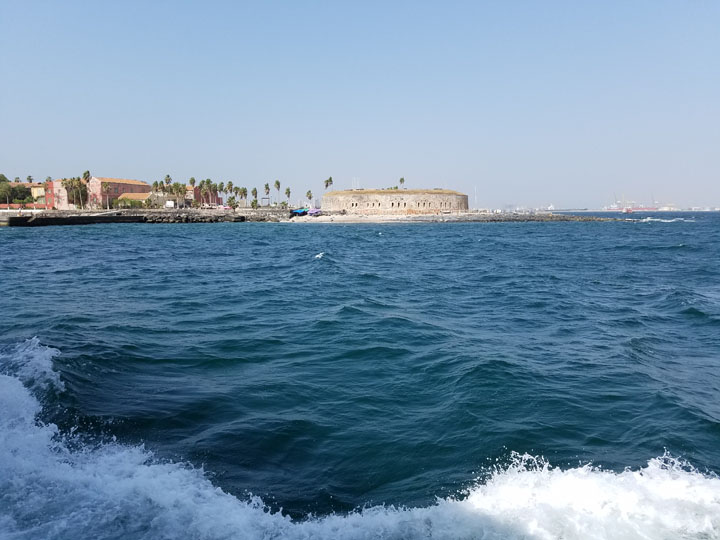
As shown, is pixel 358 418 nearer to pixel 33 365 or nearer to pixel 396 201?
pixel 33 365

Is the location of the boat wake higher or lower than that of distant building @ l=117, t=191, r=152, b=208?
lower

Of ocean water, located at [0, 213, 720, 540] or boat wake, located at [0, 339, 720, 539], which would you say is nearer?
boat wake, located at [0, 339, 720, 539]

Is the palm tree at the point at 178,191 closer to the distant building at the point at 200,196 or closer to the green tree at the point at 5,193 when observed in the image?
the distant building at the point at 200,196

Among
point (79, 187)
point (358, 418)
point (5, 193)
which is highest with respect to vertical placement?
point (79, 187)

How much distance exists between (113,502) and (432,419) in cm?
375

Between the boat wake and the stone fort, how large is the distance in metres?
96.5

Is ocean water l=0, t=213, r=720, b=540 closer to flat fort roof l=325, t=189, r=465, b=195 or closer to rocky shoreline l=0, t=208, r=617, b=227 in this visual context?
rocky shoreline l=0, t=208, r=617, b=227

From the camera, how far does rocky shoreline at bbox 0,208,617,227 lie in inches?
2670

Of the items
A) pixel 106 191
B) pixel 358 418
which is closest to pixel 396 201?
pixel 106 191

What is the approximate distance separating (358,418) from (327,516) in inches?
92.0

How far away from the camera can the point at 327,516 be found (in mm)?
4438

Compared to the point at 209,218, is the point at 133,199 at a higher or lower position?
higher

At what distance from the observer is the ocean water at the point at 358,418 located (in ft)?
14.2

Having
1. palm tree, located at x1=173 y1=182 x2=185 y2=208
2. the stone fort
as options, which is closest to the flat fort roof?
the stone fort
